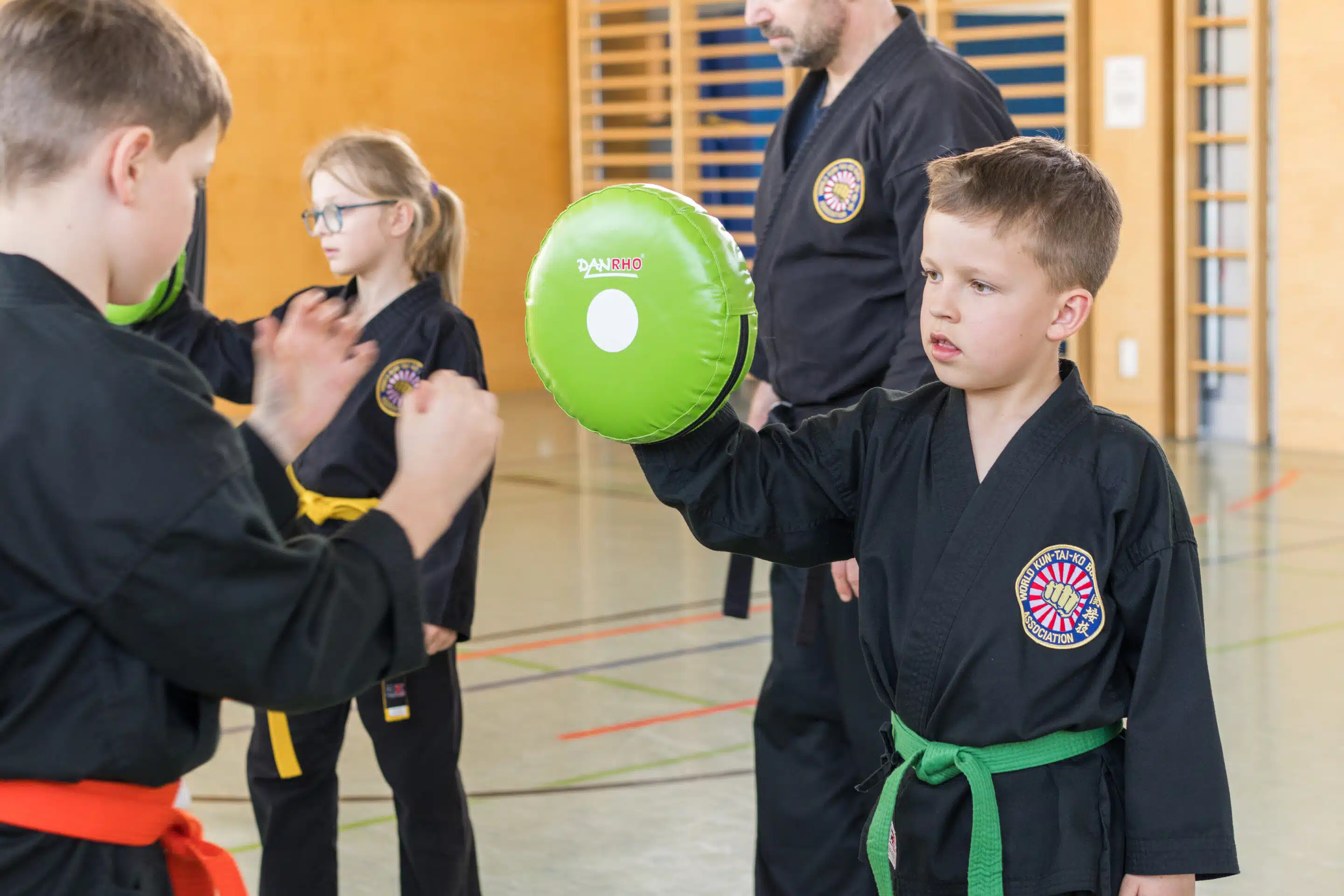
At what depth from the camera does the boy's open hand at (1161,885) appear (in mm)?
1625

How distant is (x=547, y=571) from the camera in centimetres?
541

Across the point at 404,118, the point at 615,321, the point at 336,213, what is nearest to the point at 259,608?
the point at 615,321

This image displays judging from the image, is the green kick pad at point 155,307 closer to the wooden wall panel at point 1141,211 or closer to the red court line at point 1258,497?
the red court line at point 1258,497

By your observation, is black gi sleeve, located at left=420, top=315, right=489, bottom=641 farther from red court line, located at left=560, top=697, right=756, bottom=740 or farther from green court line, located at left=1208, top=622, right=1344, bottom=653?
green court line, located at left=1208, top=622, right=1344, bottom=653

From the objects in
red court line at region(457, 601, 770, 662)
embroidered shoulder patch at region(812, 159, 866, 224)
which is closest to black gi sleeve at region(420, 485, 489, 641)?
embroidered shoulder patch at region(812, 159, 866, 224)

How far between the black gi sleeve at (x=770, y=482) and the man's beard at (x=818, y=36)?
0.91 m

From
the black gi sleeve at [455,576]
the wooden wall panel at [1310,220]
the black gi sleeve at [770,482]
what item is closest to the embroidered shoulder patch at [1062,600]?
the black gi sleeve at [770,482]

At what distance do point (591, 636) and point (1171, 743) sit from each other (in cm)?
308

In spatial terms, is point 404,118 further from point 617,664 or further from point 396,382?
point 396,382

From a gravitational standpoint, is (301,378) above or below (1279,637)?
above

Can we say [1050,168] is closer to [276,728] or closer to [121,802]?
[121,802]

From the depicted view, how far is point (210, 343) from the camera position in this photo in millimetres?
2729

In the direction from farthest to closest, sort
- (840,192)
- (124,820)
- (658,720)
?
(658,720)
(840,192)
(124,820)

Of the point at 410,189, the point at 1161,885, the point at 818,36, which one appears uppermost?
the point at 818,36
